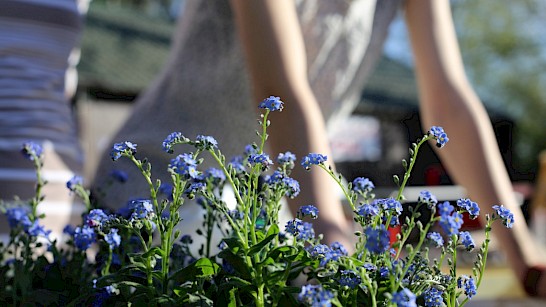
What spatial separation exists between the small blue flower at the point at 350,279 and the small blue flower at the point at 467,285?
0.45ft

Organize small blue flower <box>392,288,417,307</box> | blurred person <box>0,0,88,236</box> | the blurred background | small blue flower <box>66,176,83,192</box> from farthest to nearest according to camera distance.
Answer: the blurred background < blurred person <box>0,0,88,236</box> < small blue flower <box>66,176,83,192</box> < small blue flower <box>392,288,417,307</box>

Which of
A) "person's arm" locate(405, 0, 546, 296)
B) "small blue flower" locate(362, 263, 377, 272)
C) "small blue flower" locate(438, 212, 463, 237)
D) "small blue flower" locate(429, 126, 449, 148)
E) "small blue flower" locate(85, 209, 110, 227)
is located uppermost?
"person's arm" locate(405, 0, 546, 296)

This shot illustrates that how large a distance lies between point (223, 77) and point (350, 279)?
2.85 feet

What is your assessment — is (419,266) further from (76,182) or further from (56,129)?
(56,129)

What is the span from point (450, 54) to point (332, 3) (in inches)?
14.2

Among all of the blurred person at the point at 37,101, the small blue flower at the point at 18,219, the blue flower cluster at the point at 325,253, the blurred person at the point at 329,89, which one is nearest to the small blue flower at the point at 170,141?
the blue flower cluster at the point at 325,253

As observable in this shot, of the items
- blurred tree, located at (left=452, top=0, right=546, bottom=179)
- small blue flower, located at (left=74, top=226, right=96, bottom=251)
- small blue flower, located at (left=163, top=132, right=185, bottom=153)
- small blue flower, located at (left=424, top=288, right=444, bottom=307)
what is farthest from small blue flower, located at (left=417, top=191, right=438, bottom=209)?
blurred tree, located at (left=452, top=0, right=546, bottom=179)

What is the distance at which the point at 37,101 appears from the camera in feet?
6.48

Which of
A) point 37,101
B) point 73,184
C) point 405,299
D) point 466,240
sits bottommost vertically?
point 405,299

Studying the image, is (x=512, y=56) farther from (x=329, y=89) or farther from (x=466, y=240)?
(x=466, y=240)

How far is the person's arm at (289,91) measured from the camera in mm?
1198

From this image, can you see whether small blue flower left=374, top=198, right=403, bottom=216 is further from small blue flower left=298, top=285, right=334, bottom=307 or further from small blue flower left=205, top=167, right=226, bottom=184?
small blue flower left=205, top=167, right=226, bottom=184

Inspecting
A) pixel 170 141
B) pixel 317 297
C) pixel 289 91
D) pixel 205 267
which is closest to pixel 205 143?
pixel 170 141

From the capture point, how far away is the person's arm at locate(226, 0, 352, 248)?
47.2 inches
